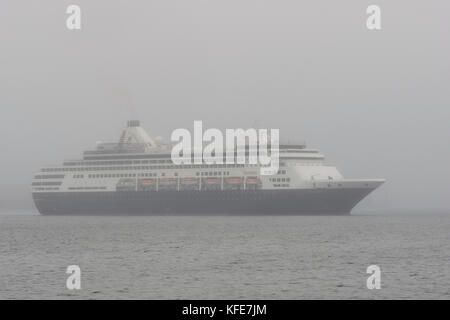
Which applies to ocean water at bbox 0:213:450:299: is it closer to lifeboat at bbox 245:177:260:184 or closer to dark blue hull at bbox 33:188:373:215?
dark blue hull at bbox 33:188:373:215

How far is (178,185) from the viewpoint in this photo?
102438 millimetres

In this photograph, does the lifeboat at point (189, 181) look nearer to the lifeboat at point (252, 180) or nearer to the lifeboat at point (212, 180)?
the lifeboat at point (212, 180)

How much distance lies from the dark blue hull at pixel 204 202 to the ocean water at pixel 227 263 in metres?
22.5

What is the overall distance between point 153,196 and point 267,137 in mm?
15422

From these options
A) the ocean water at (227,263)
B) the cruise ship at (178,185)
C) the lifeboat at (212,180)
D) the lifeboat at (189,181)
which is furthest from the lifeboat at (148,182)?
the ocean water at (227,263)

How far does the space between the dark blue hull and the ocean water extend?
886 inches

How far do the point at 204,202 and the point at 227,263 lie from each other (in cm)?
5534

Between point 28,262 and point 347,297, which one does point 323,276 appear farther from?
point 28,262

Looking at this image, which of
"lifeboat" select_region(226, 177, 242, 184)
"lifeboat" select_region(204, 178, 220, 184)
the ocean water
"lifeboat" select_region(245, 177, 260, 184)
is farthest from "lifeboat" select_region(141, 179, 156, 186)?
the ocean water

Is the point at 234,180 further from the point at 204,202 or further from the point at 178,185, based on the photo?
the point at 178,185

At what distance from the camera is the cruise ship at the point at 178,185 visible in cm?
9419
